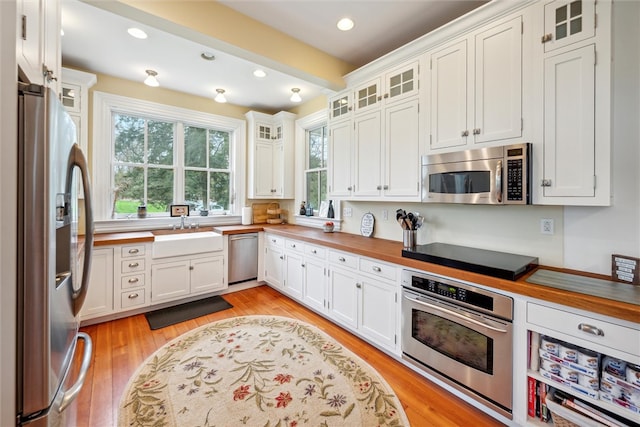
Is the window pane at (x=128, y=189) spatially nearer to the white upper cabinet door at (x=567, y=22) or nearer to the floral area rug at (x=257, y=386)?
the floral area rug at (x=257, y=386)

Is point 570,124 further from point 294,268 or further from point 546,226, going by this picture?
point 294,268

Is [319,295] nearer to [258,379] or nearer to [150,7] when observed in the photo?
[258,379]

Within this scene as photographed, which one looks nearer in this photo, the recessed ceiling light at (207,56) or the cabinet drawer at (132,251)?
the recessed ceiling light at (207,56)

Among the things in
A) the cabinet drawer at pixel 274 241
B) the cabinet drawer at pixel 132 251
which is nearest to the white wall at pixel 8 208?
the cabinet drawer at pixel 132 251

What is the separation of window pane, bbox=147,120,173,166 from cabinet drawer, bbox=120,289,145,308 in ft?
5.93

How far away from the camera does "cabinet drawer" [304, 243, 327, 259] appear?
2.93 m

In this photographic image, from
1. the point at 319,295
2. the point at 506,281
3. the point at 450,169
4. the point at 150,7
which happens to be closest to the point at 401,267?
the point at 506,281

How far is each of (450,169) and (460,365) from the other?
1.41 m

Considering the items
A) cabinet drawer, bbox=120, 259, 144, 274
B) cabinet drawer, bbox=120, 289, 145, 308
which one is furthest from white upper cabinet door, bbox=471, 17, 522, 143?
cabinet drawer, bbox=120, 289, 145, 308

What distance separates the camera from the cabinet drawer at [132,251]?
2.97 meters

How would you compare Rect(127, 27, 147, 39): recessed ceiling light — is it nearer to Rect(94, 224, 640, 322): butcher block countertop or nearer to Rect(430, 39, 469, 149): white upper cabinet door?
Rect(94, 224, 640, 322): butcher block countertop

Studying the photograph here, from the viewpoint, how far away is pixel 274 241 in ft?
12.5

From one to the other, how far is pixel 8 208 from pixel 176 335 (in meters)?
2.36

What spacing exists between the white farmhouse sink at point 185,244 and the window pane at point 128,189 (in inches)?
28.2
